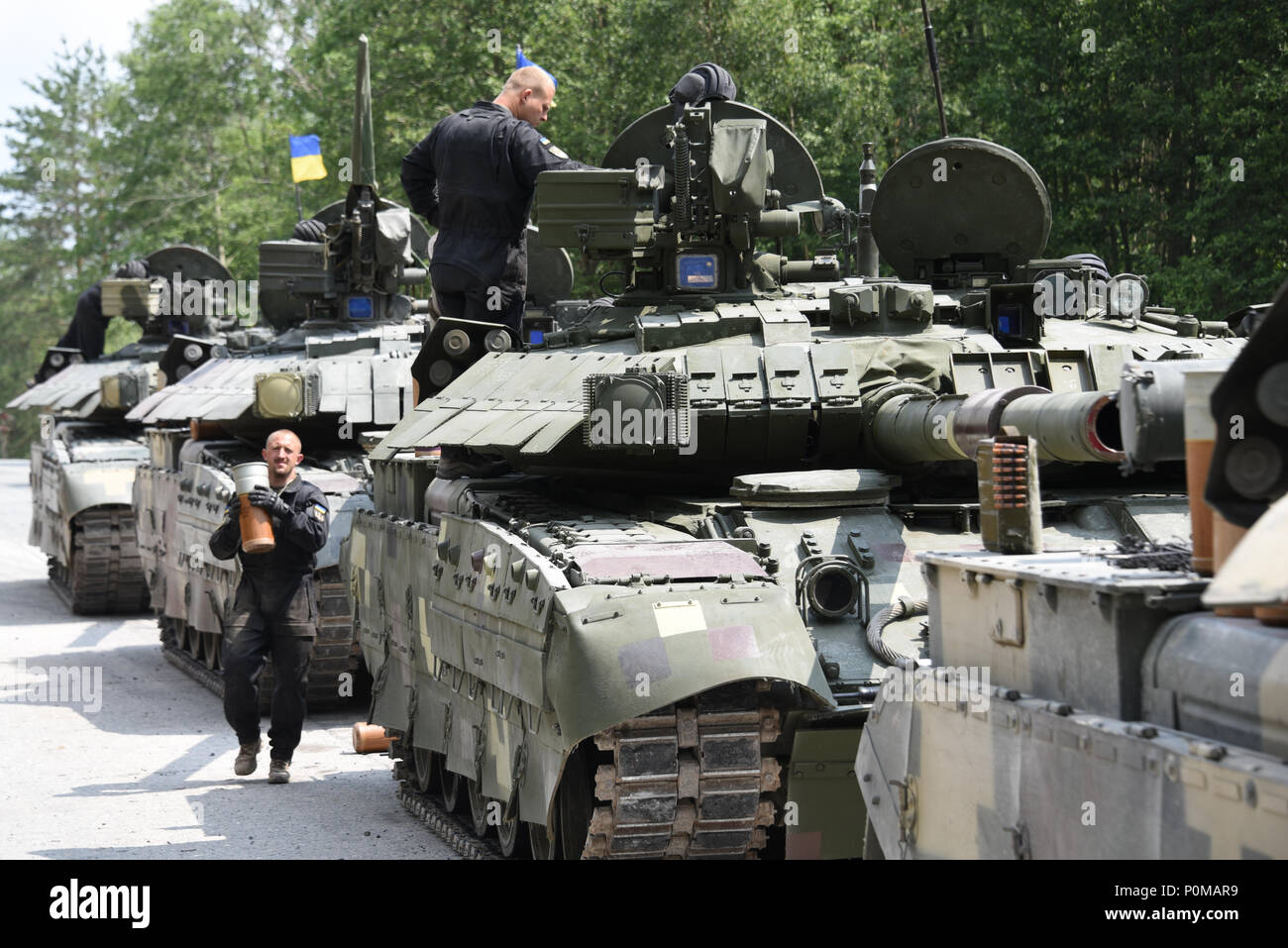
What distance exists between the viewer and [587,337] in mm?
9539

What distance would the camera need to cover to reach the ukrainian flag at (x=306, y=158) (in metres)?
24.5

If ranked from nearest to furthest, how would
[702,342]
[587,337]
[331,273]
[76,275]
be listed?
1. [702,342]
2. [587,337]
3. [331,273]
4. [76,275]

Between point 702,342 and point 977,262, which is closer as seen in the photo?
point 702,342

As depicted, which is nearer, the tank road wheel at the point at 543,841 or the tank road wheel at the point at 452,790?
the tank road wheel at the point at 543,841

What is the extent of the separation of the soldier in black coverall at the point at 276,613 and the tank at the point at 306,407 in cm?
185

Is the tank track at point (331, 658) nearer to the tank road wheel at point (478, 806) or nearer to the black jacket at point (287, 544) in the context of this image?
the black jacket at point (287, 544)

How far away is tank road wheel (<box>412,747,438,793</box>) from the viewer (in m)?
10.4

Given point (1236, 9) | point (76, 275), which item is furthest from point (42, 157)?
point (1236, 9)

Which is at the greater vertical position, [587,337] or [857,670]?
[587,337]

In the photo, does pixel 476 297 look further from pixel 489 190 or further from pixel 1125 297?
pixel 1125 297

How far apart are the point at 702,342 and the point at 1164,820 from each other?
4972mm

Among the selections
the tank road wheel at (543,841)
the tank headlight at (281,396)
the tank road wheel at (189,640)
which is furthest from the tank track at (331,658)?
the tank road wheel at (543,841)

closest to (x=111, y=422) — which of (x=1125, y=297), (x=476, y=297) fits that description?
(x=476, y=297)
